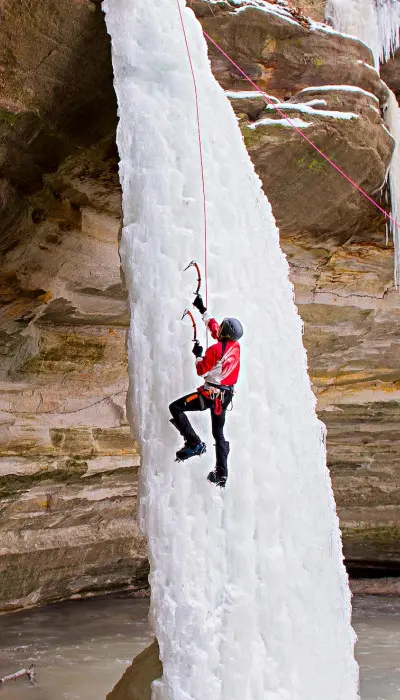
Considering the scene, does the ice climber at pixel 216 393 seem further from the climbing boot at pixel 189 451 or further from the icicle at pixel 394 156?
the icicle at pixel 394 156

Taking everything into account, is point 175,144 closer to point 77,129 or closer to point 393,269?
point 77,129

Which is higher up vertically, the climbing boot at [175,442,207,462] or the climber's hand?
the climber's hand

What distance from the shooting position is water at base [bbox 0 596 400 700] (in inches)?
233

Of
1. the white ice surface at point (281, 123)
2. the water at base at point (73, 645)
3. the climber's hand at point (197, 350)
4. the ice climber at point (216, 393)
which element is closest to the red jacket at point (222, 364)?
the ice climber at point (216, 393)

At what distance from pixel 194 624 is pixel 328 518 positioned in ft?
3.66

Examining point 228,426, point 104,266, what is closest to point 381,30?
point 104,266

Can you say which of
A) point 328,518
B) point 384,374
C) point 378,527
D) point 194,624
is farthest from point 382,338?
point 194,624

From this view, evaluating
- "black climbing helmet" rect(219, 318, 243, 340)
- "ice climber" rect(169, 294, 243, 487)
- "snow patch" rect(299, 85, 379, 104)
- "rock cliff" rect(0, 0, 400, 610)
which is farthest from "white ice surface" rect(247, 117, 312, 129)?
"black climbing helmet" rect(219, 318, 243, 340)

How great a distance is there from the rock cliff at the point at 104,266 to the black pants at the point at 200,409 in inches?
95.6

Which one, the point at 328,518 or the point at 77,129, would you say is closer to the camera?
the point at 328,518

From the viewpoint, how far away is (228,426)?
385 cm

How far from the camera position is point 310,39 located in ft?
18.5

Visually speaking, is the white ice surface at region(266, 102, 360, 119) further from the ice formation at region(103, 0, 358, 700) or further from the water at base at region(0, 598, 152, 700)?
the water at base at region(0, 598, 152, 700)

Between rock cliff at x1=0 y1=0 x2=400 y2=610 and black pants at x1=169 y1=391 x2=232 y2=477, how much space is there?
243 centimetres
